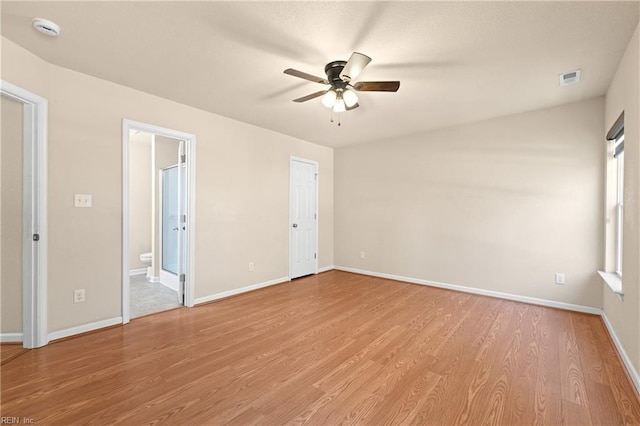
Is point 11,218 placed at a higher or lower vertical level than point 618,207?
lower

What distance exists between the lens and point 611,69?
266cm

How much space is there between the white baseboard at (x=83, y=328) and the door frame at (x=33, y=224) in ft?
0.37

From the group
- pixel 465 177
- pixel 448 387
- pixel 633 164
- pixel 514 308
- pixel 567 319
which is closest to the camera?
pixel 448 387

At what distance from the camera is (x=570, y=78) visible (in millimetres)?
2828

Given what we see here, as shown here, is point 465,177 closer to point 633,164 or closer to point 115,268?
point 633,164

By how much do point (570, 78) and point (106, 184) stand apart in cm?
477

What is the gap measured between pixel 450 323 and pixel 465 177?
222cm

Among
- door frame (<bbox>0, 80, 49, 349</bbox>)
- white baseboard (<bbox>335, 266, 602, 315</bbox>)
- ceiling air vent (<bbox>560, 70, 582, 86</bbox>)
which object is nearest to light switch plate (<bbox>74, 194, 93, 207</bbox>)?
door frame (<bbox>0, 80, 49, 349</bbox>)

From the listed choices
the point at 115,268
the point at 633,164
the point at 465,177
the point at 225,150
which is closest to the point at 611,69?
the point at 633,164

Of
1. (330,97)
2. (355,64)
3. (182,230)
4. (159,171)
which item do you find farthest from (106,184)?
(355,64)

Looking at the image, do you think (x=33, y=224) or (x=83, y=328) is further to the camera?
(x=83, y=328)

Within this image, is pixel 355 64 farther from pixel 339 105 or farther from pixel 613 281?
pixel 613 281

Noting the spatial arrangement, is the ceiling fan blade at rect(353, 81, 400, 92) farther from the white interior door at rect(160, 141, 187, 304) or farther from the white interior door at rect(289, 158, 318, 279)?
the white interior door at rect(160, 141, 187, 304)

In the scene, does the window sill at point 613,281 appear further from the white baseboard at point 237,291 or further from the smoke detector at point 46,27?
the smoke detector at point 46,27
